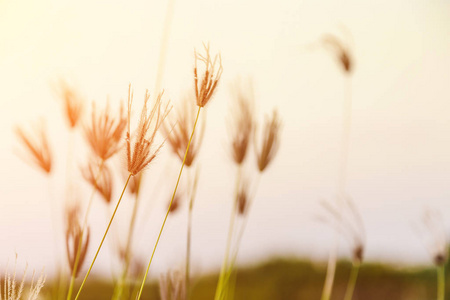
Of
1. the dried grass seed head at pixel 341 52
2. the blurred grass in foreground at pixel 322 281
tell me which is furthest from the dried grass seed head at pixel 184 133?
the blurred grass in foreground at pixel 322 281

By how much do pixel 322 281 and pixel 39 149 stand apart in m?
1.34

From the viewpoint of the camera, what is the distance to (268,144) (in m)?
0.69

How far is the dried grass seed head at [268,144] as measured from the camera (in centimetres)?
70

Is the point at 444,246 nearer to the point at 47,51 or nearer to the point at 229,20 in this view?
the point at 229,20

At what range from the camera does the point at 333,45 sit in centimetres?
108

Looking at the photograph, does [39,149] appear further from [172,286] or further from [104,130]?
[172,286]

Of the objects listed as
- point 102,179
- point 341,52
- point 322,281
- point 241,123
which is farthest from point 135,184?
point 322,281

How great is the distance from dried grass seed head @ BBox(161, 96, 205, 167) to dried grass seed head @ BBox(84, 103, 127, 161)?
0.07 meters

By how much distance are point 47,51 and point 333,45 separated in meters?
0.61

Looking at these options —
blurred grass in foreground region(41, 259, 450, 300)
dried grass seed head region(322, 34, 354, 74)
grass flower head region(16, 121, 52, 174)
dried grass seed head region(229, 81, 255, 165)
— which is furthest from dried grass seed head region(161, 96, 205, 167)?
blurred grass in foreground region(41, 259, 450, 300)

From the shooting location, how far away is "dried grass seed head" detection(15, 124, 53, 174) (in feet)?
1.93

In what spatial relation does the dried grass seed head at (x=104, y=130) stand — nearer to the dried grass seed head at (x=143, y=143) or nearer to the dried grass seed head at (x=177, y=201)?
the dried grass seed head at (x=143, y=143)

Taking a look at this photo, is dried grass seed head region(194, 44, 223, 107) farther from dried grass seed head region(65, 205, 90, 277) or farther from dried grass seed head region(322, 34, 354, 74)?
dried grass seed head region(322, 34, 354, 74)

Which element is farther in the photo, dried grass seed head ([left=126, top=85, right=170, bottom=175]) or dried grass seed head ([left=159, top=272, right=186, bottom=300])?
dried grass seed head ([left=159, top=272, right=186, bottom=300])
